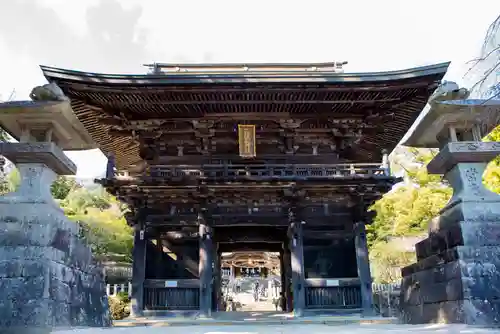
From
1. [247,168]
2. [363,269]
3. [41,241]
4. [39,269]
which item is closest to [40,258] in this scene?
[39,269]

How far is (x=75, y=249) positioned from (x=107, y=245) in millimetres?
15521

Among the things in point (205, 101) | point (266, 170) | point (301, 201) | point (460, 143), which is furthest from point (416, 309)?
point (205, 101)

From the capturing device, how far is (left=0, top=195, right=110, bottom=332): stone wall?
6848 mm

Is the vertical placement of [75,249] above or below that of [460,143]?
below

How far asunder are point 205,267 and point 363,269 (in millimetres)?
4684

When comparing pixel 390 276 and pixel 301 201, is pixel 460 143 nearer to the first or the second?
pixel 301 201

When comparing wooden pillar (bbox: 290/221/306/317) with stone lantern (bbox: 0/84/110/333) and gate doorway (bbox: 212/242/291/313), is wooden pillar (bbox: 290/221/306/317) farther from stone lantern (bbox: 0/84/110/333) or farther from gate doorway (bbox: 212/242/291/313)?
gate doorway (bbox: 212/242/291/313)

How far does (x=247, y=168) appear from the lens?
11477mm

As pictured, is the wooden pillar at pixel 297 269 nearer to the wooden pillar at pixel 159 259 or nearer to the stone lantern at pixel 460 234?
the stone lantern at pixel 460 234

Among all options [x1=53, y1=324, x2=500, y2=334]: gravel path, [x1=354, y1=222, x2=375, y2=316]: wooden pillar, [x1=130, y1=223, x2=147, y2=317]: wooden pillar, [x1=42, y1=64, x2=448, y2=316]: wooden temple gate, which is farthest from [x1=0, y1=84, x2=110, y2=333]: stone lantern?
[x1=354, y1=222, x2=375, y2=316]: wooden pillar

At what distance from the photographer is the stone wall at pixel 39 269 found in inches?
270

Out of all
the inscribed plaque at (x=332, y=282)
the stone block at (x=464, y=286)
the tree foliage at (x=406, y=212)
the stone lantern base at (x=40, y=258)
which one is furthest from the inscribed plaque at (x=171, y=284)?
the tree foliage at (x=406, y=212)

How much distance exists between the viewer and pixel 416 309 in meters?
8.59

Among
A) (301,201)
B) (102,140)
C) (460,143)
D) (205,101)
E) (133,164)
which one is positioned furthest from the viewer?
(133,164)
